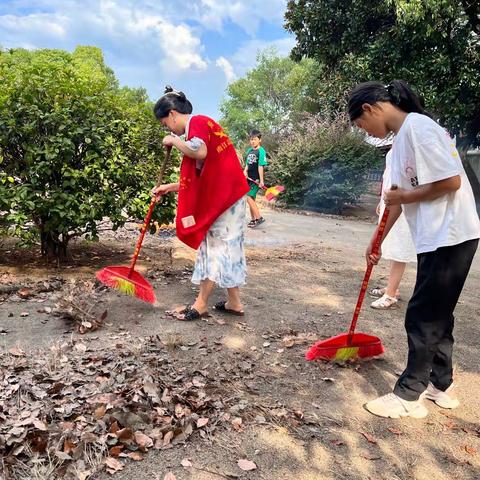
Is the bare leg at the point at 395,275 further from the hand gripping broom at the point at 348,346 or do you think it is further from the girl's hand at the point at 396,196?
the girl's hand at the point at 396,196

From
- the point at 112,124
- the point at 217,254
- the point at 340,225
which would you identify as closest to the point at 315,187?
the point at 340,225

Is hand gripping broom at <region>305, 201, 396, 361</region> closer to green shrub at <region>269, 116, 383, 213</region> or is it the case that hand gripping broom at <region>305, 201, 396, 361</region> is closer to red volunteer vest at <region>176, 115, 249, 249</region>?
red volunteer vest at <region>176, 115, 249, 249</region>

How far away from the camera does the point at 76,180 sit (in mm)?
4797

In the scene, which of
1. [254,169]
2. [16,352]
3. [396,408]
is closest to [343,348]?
[396,408]

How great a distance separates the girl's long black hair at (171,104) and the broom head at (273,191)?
721cm

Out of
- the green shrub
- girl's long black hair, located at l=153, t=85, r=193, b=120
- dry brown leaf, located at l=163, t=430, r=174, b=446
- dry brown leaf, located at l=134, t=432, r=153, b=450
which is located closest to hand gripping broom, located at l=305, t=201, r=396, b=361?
dry brown leaf, located at l=163, t=430, r=174, b=446

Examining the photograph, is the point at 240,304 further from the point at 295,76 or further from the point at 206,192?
the point at 295,76

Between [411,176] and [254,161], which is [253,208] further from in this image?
[411,176]

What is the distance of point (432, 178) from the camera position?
240cm

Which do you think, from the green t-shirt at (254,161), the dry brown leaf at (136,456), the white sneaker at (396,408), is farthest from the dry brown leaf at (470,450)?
the green t-shirt at (254,161)

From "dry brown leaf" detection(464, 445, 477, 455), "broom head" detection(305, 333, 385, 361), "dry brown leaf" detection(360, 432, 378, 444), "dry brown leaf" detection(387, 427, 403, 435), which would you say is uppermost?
"broom head" detection(305, 333, 385, 361)

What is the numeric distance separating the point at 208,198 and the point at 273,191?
25.6 ft

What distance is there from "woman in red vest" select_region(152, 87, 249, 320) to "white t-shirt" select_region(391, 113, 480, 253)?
58.9 inches

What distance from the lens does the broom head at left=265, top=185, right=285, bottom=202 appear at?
11.5 meters
